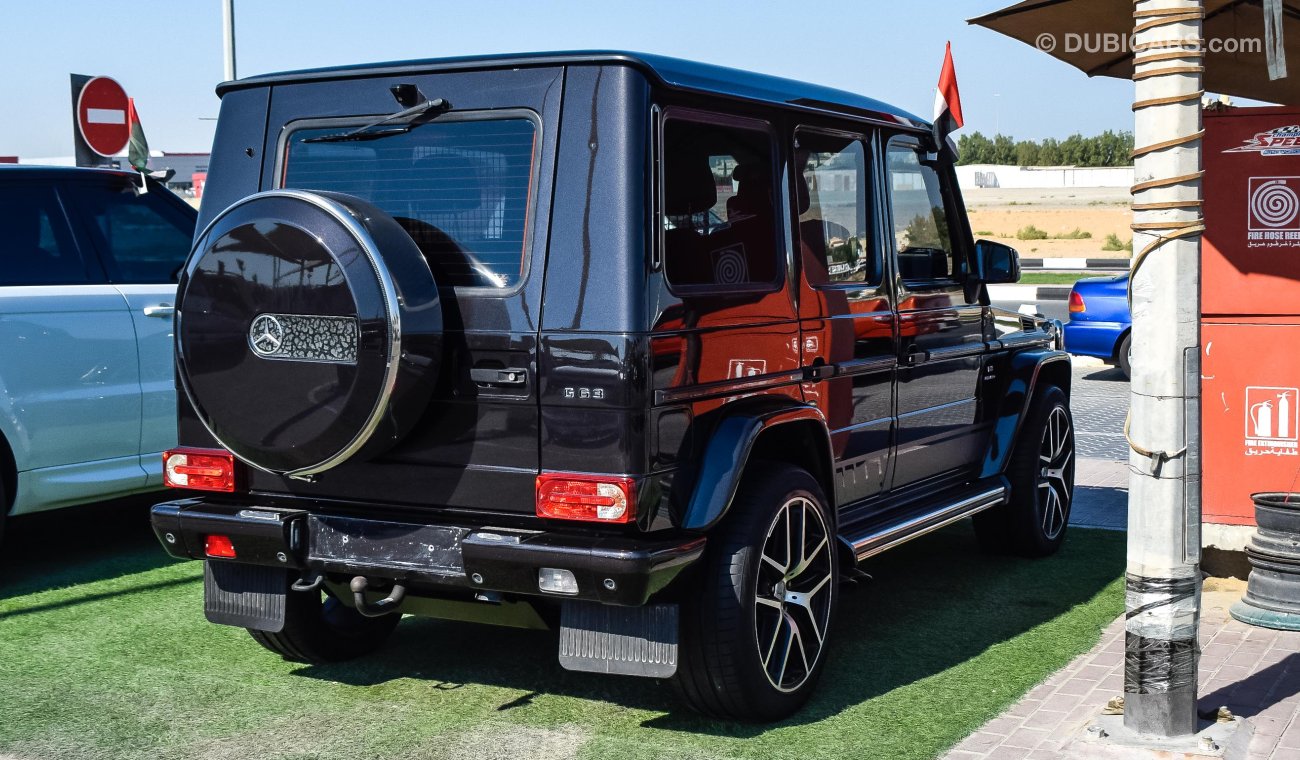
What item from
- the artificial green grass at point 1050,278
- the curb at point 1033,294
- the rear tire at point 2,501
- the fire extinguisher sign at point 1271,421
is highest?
the artificial green grass at point 1050,278

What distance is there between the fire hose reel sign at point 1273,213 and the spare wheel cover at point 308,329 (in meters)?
3.98

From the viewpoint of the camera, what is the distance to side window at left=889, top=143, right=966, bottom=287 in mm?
6207

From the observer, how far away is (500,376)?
14.3ft

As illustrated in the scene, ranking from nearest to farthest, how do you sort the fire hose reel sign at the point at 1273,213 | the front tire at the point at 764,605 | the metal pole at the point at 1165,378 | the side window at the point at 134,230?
the metal pole at the point at 1165,378 < the front tire at the point at 764,605 < the fire hose reel sign at the point at 1273,213 < the side window at the point at 134,230

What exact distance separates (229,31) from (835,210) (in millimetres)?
10396

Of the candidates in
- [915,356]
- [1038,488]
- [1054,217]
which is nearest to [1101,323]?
[1038,488]

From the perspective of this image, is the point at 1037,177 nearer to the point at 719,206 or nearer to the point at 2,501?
the point at 2,501

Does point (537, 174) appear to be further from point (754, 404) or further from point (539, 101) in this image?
point (754, 404)

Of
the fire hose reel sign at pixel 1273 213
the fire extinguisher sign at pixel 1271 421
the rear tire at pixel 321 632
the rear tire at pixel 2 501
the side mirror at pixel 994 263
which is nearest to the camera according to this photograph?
the rear tire at pixel 321 632

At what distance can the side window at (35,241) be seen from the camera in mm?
6648

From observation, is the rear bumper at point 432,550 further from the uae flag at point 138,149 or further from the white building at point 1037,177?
the white building at point 1037,177

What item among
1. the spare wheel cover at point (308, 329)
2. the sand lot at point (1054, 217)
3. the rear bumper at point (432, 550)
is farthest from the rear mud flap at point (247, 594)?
the sand lot at point (1054, 217)

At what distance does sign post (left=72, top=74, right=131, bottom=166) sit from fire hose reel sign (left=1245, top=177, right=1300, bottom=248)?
7.78 metres

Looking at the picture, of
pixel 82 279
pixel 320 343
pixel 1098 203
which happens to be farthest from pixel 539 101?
pixel 1098 203
